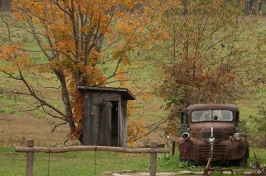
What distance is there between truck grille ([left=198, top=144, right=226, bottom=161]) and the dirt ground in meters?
13.7

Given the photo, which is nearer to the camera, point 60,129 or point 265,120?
point 265,120

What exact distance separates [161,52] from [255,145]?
241 inches

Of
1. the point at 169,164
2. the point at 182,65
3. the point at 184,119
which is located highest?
the point at 182,65

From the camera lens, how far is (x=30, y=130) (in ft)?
127

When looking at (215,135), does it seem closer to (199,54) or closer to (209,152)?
(209,152)

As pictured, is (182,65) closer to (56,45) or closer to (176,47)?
(176,47)

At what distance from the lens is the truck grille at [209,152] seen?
66.9 feet

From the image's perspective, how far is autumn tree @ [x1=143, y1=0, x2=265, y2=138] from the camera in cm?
2966

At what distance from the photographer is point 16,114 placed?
43.2 metres

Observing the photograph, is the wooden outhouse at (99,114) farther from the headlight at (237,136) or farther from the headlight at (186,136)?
the headlight at (237,136)

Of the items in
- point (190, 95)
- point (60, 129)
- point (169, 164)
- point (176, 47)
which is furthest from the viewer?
point (60, 129)

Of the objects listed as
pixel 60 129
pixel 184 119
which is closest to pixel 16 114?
pixel 60 129

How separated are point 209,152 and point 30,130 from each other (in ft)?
65.6

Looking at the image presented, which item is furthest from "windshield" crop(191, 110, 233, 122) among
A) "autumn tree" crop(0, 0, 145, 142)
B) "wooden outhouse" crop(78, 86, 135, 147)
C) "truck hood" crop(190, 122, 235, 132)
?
"autumn tree" crop(0, 0, 145, 142)
